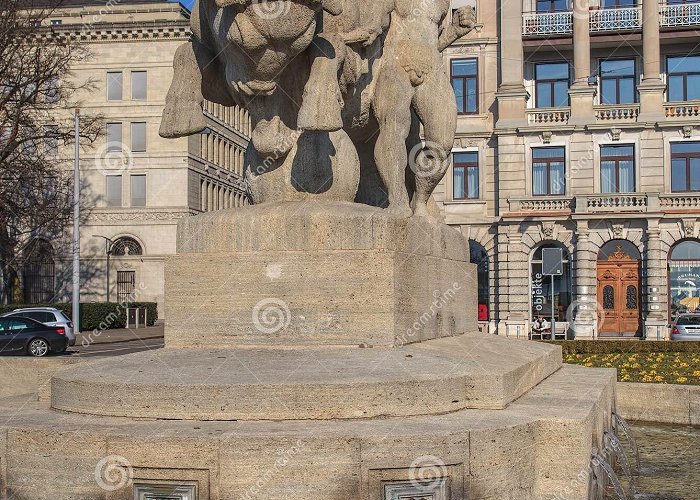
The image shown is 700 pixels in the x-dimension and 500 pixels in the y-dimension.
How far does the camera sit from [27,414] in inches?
229

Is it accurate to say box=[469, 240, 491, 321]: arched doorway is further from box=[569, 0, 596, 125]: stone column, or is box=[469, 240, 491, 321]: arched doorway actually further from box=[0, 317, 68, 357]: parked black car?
box=[0, 317, 68, 357]: parked black car

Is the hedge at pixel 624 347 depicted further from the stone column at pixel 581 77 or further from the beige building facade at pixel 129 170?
the beige building facade at pixel 129 170

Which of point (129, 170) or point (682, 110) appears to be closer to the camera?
point (682, 110)

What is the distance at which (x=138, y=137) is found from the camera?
2311 inches

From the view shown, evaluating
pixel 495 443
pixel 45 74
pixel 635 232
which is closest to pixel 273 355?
pixel 495 443

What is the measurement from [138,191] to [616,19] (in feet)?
98.5

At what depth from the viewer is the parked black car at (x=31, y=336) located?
91.5 feet

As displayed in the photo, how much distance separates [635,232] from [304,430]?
41395mm

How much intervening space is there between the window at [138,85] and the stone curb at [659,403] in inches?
1998

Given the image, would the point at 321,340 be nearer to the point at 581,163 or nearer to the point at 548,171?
the point at 581,163

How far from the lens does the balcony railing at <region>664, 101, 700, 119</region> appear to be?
44.8 m

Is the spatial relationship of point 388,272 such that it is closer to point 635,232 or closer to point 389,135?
point 389,135

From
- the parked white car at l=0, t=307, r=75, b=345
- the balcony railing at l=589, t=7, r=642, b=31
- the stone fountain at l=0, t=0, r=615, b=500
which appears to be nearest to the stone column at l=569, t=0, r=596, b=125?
the balcony railing at l=589, t=7, r=642, b=31


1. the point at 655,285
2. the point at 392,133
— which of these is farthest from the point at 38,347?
the point at 655,285
